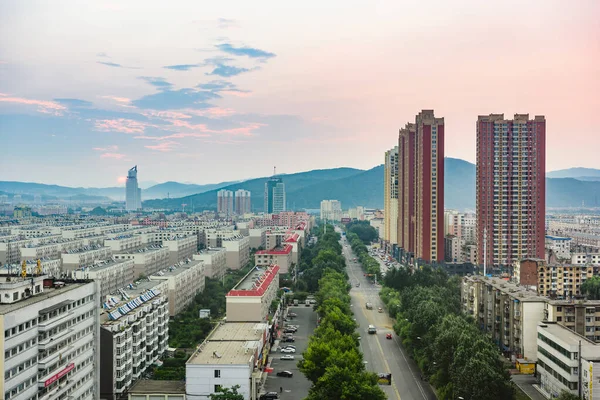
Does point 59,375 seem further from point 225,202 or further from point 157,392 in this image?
point 225,202

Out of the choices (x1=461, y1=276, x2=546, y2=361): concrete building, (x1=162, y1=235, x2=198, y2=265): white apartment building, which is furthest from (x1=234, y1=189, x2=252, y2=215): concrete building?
(x1=461, y1=276, x2=546, y2=361): concrete building

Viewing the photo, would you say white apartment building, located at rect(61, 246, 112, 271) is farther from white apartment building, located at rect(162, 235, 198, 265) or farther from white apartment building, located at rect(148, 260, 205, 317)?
white apartment building, located at rect(148, 260, 205, 317)

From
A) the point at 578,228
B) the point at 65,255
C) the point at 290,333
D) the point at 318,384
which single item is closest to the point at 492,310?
the point at 290,333

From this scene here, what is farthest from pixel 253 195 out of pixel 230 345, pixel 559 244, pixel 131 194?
pixel 230 345

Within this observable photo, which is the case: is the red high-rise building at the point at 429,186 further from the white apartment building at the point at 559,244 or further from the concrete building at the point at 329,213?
the concrete building at the point at 329,213

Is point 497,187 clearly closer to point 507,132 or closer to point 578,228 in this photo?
point 507,132

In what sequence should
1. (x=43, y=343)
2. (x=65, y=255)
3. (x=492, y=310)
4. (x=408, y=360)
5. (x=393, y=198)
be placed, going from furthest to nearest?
1. (x=393, y=198)
2. (x=65, y=255)
3. (x=492, y=310)
4. (x=408, y=360)
5. (x=43, y=343)

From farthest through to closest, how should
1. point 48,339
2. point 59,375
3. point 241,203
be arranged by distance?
point 241,203 < point 59,375 < point 48,339
